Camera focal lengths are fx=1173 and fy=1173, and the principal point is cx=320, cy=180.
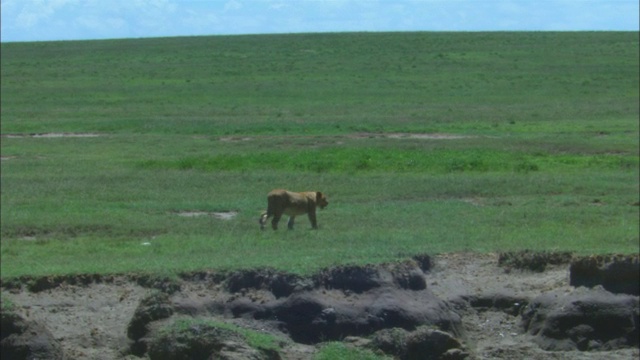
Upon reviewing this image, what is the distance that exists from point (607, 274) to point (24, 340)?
6.04 meters

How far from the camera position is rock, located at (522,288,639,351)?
1148 cm

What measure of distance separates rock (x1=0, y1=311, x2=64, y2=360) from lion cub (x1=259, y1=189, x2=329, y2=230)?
5.71m

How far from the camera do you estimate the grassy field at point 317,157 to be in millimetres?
14578

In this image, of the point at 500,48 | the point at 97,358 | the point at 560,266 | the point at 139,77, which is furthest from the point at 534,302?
the point at 500,48

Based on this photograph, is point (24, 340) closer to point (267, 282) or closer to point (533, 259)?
point (267, 282)

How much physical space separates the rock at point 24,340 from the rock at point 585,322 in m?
4.64

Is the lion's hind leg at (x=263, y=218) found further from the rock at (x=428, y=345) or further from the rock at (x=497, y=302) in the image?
the rock at (x=428, y=345)

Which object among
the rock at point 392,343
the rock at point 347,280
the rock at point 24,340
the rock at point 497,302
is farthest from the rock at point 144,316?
the rock at point 497,302

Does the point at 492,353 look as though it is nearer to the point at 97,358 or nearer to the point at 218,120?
the point at 97,358

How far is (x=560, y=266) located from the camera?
13195mm

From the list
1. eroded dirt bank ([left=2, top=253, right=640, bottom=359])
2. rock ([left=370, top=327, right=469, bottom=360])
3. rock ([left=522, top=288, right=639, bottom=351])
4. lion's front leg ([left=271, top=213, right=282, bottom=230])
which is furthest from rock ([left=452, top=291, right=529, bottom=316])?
lion's front leg ([left=271, top=213, right=282, bottom=230])

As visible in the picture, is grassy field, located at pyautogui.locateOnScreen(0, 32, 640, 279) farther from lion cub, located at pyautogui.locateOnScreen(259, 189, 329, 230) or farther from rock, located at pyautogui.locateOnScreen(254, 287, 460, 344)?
rock, located at pyautogui.locateOnScreen(254, 287, 460, 344)

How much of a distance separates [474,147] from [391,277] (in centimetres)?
1504

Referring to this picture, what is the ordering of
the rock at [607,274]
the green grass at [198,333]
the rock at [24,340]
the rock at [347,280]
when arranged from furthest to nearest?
the rock at [607,274] → the rock at [347,280] → the rock at [24,340] → the green grass at [198,333]
